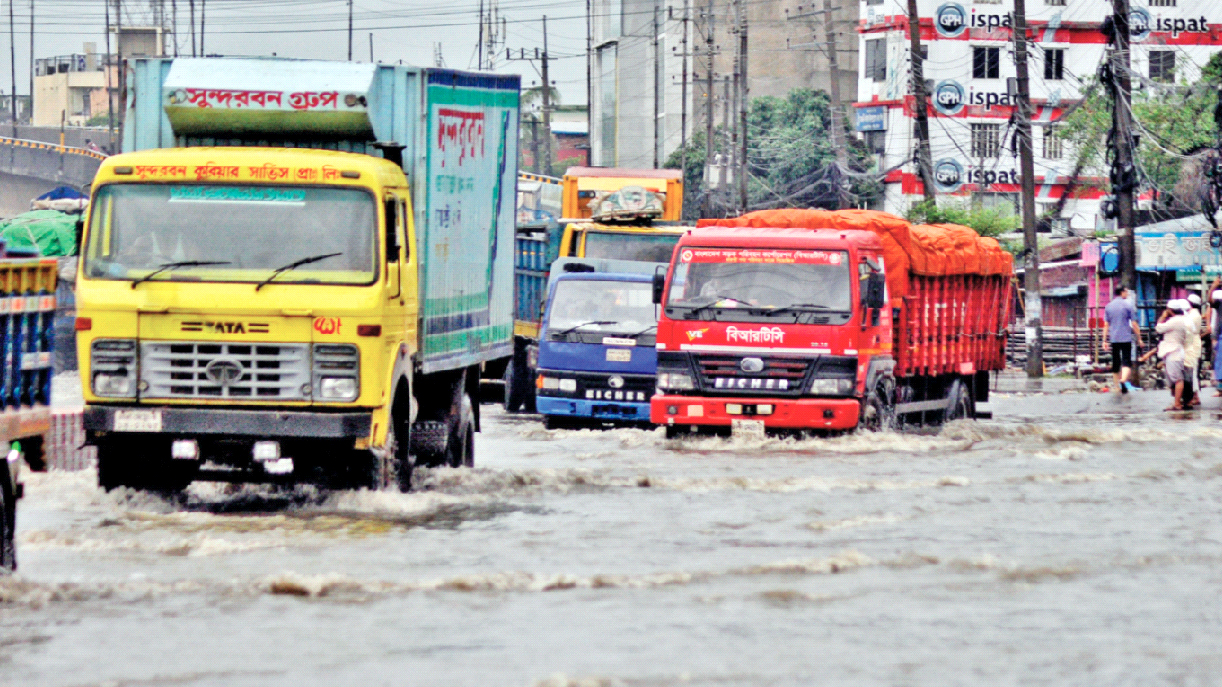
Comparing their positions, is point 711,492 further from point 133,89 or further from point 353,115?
point 133,89

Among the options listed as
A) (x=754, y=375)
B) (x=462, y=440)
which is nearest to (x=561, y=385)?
(x=754, y=375)

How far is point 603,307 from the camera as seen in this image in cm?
2231

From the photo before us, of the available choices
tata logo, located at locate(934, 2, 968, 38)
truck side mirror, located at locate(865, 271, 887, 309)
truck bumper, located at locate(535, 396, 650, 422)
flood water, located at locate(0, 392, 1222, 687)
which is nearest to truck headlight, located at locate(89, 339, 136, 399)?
flood water, located at locate(0, 392, 1222, 687)

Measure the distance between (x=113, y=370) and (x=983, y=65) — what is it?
73.0 metres

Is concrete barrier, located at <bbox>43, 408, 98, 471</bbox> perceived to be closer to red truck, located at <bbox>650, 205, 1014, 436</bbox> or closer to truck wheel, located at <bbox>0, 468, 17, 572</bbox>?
red truck, located at <bbox>650, 205, 1014, 436</bbox>

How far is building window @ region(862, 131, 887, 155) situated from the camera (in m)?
80.7

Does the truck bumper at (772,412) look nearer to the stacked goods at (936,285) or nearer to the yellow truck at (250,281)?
the stacked goods at (936,285)

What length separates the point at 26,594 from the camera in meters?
9.14

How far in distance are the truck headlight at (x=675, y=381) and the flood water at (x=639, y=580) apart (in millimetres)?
1945

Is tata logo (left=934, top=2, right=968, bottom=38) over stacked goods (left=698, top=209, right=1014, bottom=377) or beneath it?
over

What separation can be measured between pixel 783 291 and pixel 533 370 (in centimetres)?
1006

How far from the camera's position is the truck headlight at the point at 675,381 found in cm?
1855

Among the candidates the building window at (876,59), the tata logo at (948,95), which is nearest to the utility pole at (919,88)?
the tata logo at (948,95)

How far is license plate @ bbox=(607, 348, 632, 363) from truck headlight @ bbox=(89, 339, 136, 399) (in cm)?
1013
